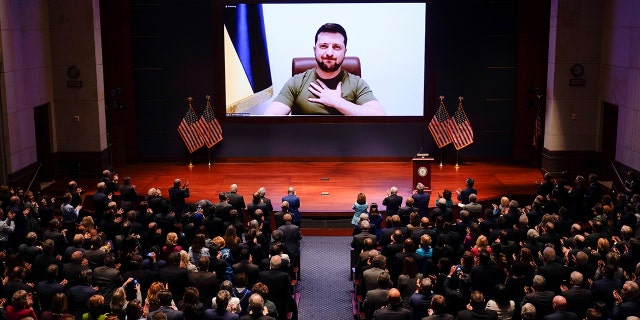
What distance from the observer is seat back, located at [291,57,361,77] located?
19.0 meters

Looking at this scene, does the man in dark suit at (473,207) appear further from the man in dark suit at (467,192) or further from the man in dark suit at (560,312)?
the man in dark suit at (560,312)

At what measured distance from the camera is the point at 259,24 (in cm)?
1897

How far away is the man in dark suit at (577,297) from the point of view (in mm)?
8523

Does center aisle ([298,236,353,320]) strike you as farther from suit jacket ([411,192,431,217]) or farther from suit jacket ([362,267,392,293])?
suit jacket ([362,267,392,293])

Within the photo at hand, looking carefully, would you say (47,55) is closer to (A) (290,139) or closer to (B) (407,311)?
(A) (290,139)

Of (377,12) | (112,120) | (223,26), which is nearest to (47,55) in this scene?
(112,120)

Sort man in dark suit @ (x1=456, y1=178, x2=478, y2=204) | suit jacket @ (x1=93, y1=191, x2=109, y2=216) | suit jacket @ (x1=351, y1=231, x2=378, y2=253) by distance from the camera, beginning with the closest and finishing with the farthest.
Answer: suit jacket @ (x1=351, y1=231, x2=378, y2=253), suit jacket @ (x1=93, y1=191, x2=109, y2=216), man in dark suit @ (x1=456, y1=178, x2=478, y2=204)

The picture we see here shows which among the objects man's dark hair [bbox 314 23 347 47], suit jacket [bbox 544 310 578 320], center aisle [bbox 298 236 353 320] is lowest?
center aisle [bbox 298 236 353 320]

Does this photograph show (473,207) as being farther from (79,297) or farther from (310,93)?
(310,93)

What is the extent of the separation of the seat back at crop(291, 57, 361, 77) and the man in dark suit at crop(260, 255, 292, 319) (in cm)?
1014

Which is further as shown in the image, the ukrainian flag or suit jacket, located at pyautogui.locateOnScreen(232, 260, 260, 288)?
the ukrainian flag

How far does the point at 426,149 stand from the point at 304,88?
333cm

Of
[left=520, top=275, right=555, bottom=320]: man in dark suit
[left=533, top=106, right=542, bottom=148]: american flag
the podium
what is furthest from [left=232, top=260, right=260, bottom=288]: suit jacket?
[left=533, top=106, right=542, bottom=148]: american flag

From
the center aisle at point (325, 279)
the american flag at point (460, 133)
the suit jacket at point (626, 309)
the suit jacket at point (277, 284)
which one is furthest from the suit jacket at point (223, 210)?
the american flag at point (460, 133)
